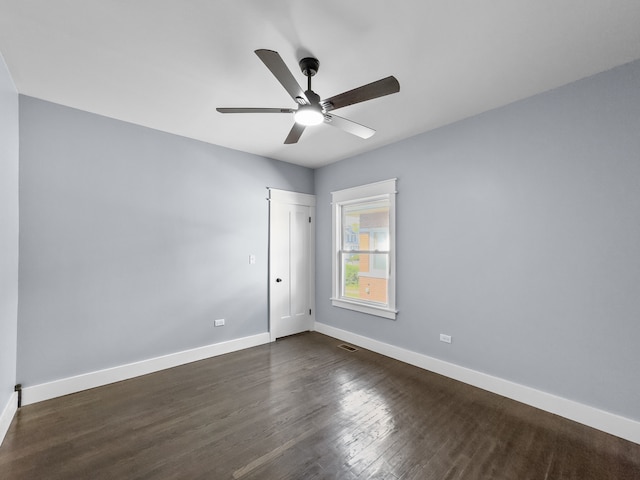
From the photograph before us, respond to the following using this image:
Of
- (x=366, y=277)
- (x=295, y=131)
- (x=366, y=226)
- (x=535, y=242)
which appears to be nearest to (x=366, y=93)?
(x=295, y=131)

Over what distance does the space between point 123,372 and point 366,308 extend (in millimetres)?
3058

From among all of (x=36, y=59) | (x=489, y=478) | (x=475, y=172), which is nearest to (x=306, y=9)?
(x=36, y=59)

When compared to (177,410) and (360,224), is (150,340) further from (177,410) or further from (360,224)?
(360,224)

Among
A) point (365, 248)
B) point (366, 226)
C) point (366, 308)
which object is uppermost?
point (366, 226)

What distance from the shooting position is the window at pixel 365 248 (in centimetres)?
377

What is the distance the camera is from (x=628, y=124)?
212 cm

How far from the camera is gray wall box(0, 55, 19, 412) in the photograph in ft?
6.91

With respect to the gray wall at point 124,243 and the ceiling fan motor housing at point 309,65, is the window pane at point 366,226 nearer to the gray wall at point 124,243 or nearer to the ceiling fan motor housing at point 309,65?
the gray wall at point 124,243

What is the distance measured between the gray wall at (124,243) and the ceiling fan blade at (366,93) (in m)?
2.38

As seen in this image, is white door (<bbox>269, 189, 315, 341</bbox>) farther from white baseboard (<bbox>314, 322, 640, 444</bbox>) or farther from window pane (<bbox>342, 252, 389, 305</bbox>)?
white baseboard (<bbox>314, 322, 640, 444</bbox>)

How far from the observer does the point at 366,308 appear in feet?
13.2

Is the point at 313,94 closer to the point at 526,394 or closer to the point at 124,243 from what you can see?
the point at 124,243

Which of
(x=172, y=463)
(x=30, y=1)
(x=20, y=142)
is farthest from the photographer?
(x=20, y=142)

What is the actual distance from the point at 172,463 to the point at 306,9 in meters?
3.05
